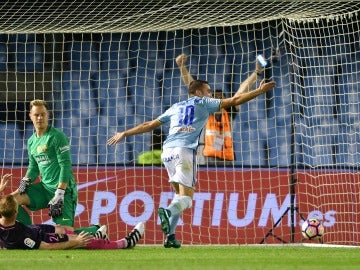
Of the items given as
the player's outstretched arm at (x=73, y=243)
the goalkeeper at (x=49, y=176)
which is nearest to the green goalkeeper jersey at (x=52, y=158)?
the goalkeeper at (x=49, y=176)

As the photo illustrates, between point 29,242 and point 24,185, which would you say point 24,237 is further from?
point 24,185

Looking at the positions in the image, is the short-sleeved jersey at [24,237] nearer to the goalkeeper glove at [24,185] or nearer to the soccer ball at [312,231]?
the goalkeeper glove at [24,185]

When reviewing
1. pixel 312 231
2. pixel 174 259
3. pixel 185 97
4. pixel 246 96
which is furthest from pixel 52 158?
pixel 185 97

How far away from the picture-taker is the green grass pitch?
29.1 feet

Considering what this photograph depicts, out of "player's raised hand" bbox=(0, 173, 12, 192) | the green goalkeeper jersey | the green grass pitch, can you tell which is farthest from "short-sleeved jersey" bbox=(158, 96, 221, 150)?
"player's raised hand" bbox=(0, 173, 12, 192)

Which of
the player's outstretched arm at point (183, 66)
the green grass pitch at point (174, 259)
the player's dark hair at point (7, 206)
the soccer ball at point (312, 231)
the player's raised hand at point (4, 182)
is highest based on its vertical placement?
the player's outstretched arm at point (183, 66)

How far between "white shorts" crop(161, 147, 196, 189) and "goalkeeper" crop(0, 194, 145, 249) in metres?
1.04

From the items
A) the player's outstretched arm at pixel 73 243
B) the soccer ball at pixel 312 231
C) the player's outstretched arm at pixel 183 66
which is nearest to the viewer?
the player's outstretched arm at pixel 73 243

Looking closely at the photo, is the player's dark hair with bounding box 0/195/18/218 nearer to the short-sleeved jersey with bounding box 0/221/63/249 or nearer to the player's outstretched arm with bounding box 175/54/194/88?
the short-sleeved jersey with bounding box 0/221/63/249

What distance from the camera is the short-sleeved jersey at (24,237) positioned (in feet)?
37.2

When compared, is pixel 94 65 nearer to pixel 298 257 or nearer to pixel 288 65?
pixel 288 65

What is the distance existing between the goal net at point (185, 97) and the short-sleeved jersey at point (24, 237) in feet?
12.7

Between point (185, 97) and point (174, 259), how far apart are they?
8543 millimetres

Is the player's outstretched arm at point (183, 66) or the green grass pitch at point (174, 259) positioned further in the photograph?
the player's outstretched arm at point (183, 66)
